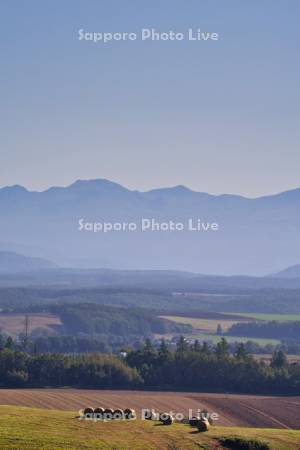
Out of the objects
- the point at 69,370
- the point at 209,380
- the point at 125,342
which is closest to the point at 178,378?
the point at 209,380

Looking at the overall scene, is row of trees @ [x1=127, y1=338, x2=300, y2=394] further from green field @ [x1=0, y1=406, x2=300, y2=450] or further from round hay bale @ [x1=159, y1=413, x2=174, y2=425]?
round hay bale @ [x1=159, y1=413, x2=174, y2=425]

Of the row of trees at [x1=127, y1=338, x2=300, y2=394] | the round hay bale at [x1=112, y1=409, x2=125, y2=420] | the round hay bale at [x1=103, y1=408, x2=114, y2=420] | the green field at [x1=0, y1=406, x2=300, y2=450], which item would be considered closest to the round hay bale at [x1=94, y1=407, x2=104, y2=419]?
the round hay bale at [x1=103, y1=408, x2=114, y2=420]

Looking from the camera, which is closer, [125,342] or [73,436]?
[73,436]

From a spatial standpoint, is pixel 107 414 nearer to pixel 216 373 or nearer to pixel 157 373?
pixel 157 373

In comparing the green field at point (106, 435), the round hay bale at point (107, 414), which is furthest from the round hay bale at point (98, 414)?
the green field at point (106, 435)

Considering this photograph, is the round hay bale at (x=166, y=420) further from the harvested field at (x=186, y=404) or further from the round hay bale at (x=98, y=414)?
the harvested field at (x=186, y=404)

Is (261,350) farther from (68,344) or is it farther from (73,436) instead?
(73,436)
